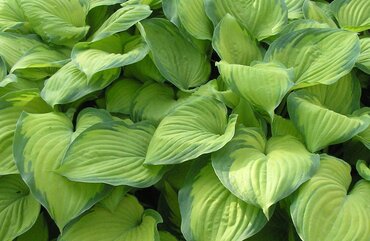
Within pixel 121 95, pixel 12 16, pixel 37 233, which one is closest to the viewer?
pixel 37 233

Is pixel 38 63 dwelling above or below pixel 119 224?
above

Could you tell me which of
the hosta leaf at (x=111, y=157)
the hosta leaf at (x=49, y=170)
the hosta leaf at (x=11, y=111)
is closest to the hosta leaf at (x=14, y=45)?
the hosta leaf at (x=11, y=111)

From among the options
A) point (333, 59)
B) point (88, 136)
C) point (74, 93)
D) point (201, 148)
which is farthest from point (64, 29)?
point (333, 59)

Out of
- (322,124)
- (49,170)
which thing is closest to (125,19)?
(49,170)

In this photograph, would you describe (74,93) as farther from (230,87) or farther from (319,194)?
(319,194)

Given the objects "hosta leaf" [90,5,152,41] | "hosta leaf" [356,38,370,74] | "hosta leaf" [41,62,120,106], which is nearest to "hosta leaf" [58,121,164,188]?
"hosta leaf" [41,62,120,106]

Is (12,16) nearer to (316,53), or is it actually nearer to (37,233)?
(37,233)
